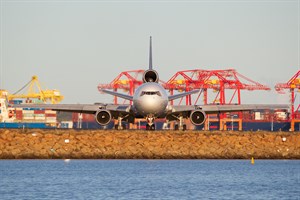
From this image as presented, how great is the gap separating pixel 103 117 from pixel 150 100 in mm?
7635

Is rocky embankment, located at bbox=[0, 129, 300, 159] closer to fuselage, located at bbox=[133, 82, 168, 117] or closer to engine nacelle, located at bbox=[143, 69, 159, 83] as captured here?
fuselage, located at bbox=[133, 82, 168, 117]

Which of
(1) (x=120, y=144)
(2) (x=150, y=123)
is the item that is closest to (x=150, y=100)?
(2) (x=150, y=123)

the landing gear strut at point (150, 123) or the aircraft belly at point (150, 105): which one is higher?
the aircraft belly at point (150, 105)

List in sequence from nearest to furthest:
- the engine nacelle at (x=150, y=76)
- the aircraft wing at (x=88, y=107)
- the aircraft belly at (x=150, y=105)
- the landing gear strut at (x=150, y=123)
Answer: the aircraft belly at (x=150, y=105) < the landing gear strut at (x=150, y=123) < the aircraft wing at (x=88, y=107) < the engine nacelle at (x=150, y=76)

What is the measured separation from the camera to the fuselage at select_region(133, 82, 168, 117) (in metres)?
90.3

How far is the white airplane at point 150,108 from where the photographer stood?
9081cm

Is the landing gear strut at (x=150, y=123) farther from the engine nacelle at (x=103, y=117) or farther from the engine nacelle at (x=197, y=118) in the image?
the engine nacelle at (x=197, y=118)

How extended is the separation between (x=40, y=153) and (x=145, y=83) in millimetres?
15025

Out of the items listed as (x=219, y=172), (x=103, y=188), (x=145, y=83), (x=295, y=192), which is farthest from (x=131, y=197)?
(x=145, y=83)

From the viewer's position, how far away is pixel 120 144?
88.2 meters

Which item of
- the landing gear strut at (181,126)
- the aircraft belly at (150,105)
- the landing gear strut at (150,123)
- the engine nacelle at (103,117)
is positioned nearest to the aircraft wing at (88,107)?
the engine nacelle at (103,117)

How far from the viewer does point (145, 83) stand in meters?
93.8

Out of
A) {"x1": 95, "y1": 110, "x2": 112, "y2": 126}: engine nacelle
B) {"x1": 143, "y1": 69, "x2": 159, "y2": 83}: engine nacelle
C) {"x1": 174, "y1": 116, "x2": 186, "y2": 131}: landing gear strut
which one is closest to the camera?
{"x1": 95, "y1": 110, "x2": 112, "y2": 126}: engine nacelle

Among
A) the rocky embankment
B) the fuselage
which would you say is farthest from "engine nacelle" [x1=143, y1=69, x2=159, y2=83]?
the rocky embankment
